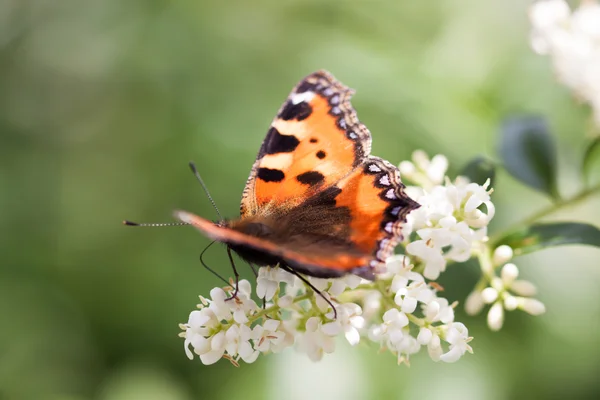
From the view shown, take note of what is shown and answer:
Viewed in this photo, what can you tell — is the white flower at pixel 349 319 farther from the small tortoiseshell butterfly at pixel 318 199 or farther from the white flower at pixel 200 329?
the white flower at pixel 200 329

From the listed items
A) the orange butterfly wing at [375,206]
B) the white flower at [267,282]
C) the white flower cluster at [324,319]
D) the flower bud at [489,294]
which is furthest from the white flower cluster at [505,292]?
the white flower at [267,282]

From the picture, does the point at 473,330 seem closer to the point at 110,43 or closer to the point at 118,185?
the point at 118,185

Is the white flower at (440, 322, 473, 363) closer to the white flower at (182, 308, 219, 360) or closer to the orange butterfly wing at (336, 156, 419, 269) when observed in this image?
the orange butterfly wing at (336, 156, 419, 269)

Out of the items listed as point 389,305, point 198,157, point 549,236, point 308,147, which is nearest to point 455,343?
point 389,305

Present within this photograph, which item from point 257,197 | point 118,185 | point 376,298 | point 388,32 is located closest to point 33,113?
point 118,185

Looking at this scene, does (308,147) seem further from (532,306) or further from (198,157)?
(198,157)

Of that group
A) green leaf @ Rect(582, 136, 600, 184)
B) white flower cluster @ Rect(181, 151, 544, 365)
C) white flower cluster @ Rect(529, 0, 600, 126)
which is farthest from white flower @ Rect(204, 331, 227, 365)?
white flower cluster @ Rect(529, 0, 600, 126)
